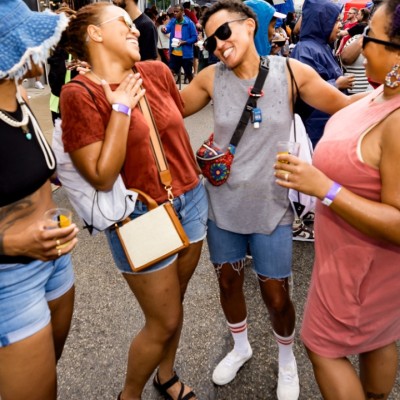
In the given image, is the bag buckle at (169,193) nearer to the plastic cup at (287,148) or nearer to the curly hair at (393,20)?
the plastic cup at (287,148)

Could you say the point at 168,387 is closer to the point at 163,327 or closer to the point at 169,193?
the point at 163,327

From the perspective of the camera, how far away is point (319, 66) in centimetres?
354

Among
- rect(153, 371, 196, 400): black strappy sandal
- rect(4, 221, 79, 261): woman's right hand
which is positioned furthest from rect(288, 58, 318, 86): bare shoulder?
rect(153, 371, 196, 400): black strappy sandal

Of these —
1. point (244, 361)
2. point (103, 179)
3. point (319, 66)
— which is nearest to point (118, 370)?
point (244, 361)

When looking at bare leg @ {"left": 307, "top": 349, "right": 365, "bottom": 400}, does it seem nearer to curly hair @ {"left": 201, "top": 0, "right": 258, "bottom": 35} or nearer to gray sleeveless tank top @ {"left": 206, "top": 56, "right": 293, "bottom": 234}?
gray sleeveless tank top @ {"left": 206, "top": 56, "right": 293, "bottom": 234}

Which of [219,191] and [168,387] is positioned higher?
[219,191]

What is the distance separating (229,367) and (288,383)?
34 cm

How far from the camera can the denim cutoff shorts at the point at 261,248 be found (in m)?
2.15

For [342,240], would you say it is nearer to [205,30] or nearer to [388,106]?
[388,106]

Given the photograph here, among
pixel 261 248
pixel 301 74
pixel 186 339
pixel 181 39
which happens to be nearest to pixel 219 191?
pixel 261 248

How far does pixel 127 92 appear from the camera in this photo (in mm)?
1727

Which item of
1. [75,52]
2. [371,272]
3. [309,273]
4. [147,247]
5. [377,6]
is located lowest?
[309,273]

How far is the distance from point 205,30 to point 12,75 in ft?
3.65

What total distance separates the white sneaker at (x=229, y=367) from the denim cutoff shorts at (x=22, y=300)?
1.21 meters
